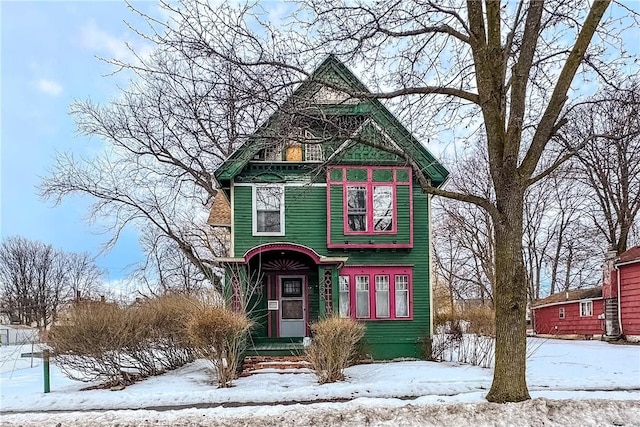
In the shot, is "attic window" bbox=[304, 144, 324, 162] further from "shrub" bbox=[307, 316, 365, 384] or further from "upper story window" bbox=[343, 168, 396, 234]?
"shrub" bbox=[307, 316, 365, 384]

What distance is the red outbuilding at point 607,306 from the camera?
800 inches

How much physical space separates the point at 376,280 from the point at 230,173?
528cm

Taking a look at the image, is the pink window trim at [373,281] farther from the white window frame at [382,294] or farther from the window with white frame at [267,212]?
the window with white frame at [267,212]

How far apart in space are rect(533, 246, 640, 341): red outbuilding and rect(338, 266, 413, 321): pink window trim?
1047 centimetres

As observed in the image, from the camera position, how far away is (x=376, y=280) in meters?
15.2

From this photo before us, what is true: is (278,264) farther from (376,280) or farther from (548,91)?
(548,91)

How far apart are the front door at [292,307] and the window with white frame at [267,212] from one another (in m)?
1.60

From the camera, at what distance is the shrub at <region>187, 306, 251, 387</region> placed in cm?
1053

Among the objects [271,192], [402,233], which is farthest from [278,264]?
[402,233]

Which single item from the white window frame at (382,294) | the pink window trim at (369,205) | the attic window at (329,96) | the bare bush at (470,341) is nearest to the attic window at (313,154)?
the pink window trim at (369,205)

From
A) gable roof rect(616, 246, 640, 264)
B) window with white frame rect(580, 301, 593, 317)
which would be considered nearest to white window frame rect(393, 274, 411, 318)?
gable roof rect(616, 246, 640, 264)

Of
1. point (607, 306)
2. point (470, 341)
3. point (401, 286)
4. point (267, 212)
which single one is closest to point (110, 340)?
point (267, 212)

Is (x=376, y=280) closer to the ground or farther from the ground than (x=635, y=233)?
closer to the ground

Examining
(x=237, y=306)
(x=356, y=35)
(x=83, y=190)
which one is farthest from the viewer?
(x=83, y=190)
